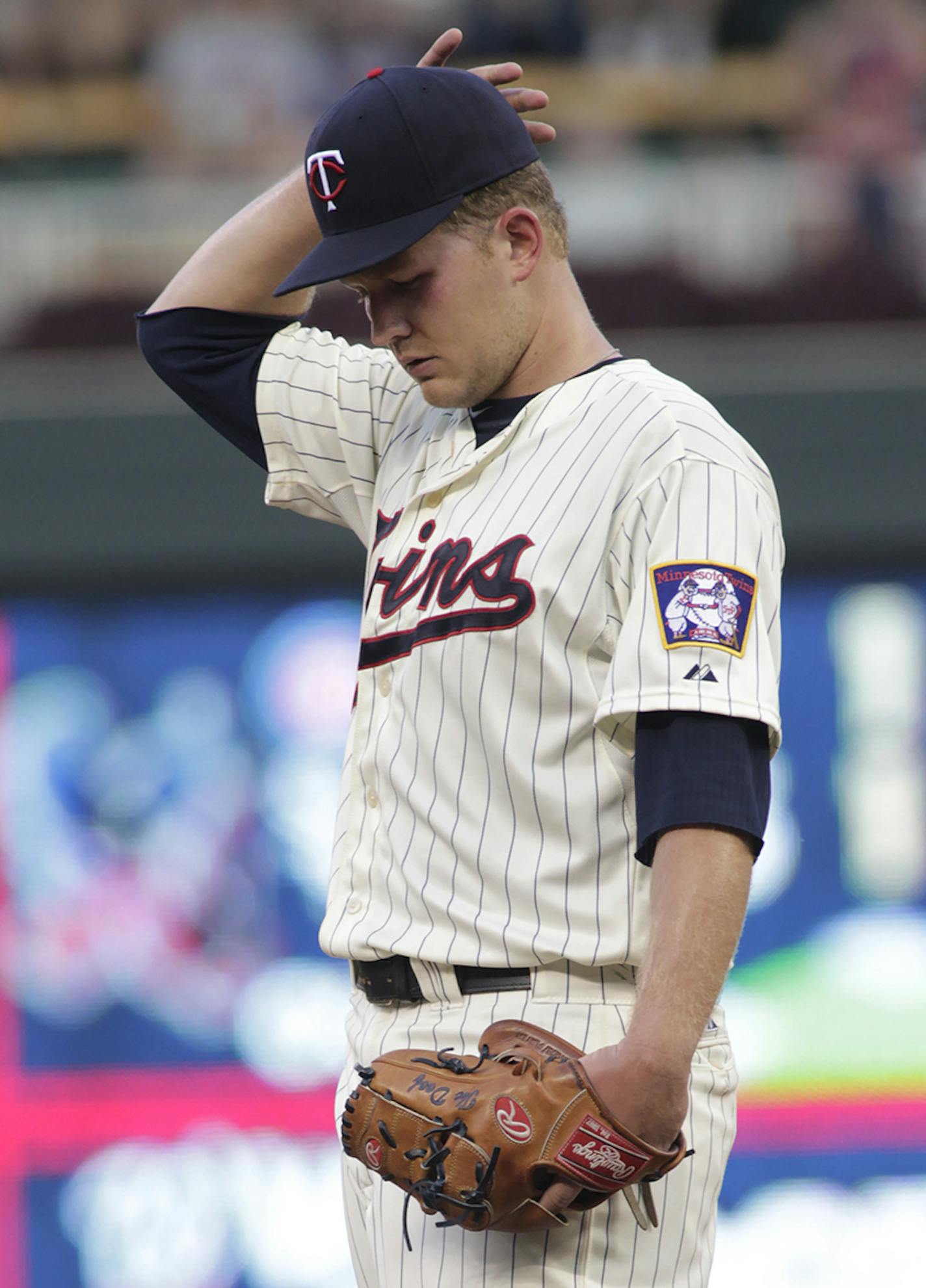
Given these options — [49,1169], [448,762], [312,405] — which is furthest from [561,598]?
[49,1169]

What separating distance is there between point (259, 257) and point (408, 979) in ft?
2.70

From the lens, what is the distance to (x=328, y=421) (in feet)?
6.57

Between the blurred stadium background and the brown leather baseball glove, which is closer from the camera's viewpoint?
the brown leather baseball glove

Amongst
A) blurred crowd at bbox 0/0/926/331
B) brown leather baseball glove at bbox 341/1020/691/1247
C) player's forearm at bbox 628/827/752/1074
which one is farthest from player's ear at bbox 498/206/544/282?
blurred crowd at bbox 0/0/926/331

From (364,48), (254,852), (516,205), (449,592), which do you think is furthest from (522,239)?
(364,48)

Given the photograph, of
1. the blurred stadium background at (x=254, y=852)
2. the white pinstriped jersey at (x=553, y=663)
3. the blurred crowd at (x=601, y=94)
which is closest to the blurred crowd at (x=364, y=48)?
the blurred crowd at (x=601, y=94)

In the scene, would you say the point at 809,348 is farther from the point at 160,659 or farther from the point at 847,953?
the point at 160,659

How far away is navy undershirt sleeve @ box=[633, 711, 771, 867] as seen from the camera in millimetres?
1513

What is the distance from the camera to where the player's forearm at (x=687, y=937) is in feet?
4.82

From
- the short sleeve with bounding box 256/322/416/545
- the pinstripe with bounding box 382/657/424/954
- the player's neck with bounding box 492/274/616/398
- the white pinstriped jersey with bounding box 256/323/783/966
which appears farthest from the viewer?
the short sleeve with bounding box 256/322/416/545

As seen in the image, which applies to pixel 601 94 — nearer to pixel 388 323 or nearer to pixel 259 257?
pixel 259 257

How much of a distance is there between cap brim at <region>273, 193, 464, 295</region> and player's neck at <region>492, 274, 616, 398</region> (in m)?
0.15

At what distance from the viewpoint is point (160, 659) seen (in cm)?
Result: 459

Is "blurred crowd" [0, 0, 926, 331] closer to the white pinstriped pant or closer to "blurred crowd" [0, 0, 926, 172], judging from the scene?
"blurred crowd" [0, 0, 926, 172]
